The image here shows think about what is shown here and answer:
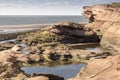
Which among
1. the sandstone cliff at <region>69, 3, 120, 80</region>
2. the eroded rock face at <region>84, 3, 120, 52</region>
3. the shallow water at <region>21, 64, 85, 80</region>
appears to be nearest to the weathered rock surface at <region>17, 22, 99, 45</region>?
the sandstone cliff at <region>69, 3, 120, 80</region>

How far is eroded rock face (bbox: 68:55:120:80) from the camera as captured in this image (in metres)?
36.4

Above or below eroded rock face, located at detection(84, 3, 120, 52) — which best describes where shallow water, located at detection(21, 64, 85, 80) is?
below

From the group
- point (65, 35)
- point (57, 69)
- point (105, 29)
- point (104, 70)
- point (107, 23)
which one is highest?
point (104, 70)

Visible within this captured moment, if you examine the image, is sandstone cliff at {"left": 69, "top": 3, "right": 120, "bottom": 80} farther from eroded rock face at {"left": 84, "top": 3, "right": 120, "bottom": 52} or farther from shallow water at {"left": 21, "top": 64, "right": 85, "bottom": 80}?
shallow water at {"left": 21, "top": 64, "right": 85, "bottom": 80}

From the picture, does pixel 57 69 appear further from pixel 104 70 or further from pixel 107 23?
pixel 107 23

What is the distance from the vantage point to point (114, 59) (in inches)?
1636

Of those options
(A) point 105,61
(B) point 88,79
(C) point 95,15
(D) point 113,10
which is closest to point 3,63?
(A) point 105,61

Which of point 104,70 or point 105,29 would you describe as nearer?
point 104,70

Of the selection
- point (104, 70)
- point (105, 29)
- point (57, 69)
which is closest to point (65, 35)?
point (105, 29)

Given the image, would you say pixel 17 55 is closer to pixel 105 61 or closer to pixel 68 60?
pixel 68 60

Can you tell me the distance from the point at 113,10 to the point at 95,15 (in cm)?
1220

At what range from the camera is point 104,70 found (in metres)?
40.2

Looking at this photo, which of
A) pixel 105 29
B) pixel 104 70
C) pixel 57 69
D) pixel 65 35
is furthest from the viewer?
pixel 105 29

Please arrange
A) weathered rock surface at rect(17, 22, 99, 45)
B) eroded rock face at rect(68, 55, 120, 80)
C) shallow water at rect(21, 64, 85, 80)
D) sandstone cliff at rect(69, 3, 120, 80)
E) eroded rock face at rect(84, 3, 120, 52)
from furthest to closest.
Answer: weathered rock surface at rect(17, 22, 99, 45) < eroded rock face at rect(84, 3, 120, 52) < shallow water at rect(21, 64, 85, 80) < sandstone cliff at rect(69, 3, 120, 80) < eroded rock face at rect(68, 55, 120, 80)
